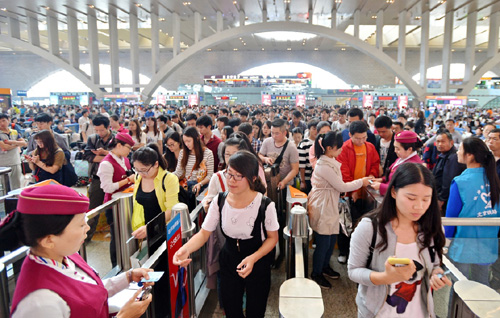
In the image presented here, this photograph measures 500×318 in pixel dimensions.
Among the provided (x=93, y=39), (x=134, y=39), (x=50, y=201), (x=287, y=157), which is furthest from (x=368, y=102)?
(x=50, y=201)

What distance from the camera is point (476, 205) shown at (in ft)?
8.10

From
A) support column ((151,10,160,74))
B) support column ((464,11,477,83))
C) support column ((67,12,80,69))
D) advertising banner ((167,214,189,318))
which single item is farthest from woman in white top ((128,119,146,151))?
support column ((464,11,477,83))

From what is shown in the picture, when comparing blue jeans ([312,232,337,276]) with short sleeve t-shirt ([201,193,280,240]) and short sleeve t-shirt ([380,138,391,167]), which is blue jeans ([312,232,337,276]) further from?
short sleeve t-shirt ([380,138,391,167])

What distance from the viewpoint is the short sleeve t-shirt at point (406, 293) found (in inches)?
64.5

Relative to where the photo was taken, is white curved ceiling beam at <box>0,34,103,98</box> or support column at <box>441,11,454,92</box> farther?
white curved ceiling beam at <box>0,34,103,98</box>

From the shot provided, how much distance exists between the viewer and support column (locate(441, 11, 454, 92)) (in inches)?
822

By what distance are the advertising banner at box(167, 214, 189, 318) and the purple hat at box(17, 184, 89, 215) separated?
28.0 inches

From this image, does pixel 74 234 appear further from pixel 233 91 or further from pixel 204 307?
pixel 233 91

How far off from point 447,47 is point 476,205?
2362 centimetres

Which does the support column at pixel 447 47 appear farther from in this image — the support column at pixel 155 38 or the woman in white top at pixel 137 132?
the woman in white top at pixel 137 132

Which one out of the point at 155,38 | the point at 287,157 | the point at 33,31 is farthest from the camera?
the point at 33,31

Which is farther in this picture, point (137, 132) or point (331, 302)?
point (137, 132)

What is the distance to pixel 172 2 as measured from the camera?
59.5 ft

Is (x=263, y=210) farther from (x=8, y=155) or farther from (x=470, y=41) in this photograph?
(x=470, y=41)
